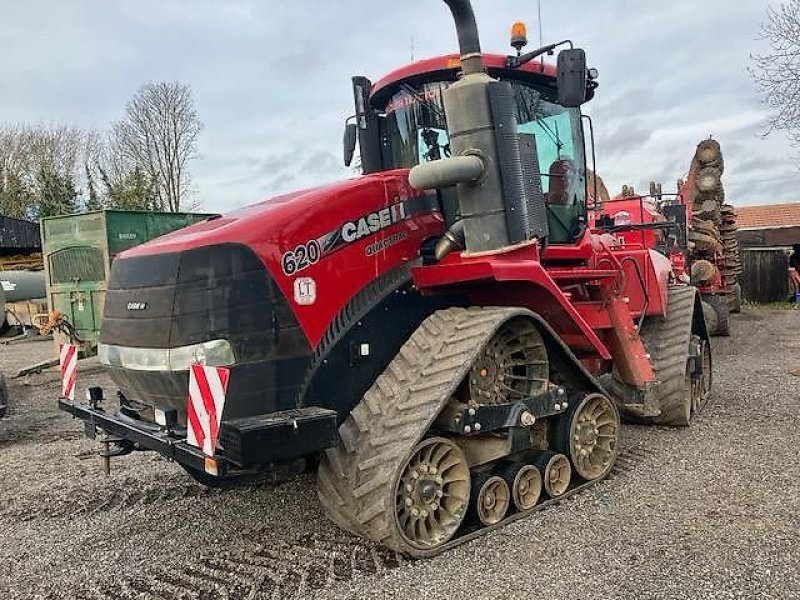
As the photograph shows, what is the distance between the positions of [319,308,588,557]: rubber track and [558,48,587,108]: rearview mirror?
4.53ft

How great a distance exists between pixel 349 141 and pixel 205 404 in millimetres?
2703

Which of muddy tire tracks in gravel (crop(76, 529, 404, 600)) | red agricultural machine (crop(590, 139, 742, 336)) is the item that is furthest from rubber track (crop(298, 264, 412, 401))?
red agricultural machine (crop(590, 139, 742, 336))

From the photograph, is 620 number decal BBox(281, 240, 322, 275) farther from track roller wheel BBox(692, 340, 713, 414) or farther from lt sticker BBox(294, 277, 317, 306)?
track roller wheel BBox(692, 340, 713, 414)

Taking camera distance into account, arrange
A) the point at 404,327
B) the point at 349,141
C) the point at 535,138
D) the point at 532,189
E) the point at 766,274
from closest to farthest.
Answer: the point at 404,327
the point at 532,189
the point at 535,138
the point at 349,141
the point at 766,274

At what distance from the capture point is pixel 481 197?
166 inches

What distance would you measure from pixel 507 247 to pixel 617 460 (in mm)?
2243

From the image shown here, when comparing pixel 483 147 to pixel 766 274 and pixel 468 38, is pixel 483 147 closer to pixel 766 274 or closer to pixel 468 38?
pixel 468 38

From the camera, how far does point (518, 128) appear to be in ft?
16.0

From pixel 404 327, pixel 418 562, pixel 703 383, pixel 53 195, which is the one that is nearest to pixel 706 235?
pixel 703 383

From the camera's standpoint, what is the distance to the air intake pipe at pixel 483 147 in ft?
13.7

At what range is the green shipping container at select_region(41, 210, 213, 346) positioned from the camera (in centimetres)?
1151

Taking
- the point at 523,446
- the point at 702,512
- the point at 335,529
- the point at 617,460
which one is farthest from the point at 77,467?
the point at 702,512

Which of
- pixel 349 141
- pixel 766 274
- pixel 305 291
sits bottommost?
pixel 766 274

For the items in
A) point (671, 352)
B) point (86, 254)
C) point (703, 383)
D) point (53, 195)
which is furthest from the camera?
point (53, 195)
